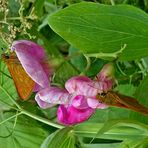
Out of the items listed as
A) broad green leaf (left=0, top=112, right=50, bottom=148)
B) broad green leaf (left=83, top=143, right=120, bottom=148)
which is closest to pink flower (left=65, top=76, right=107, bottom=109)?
broad green leaf (left=83, top=143, right=120, bottom=148)

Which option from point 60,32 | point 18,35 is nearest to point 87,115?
point 60,32

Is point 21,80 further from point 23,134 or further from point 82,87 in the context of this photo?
point 23,134

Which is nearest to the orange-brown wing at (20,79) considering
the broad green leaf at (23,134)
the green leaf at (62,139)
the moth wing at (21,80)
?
the moth wing at (21,80)

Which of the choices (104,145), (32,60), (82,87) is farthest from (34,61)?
(104,145)

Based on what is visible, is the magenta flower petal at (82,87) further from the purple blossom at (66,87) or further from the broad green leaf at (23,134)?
the broad green leaf at (23,134)

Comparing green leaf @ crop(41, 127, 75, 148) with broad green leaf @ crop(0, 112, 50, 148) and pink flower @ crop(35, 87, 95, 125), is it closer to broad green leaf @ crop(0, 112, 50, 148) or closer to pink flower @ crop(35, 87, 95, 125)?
pink flower @ crop(35, 87, 95, 125)

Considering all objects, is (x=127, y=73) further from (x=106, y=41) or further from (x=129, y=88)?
(x=106, y=41)

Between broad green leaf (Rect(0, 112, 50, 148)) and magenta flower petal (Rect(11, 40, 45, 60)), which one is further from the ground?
magenta flower petal (Rect(11, 40, 45, 60))
